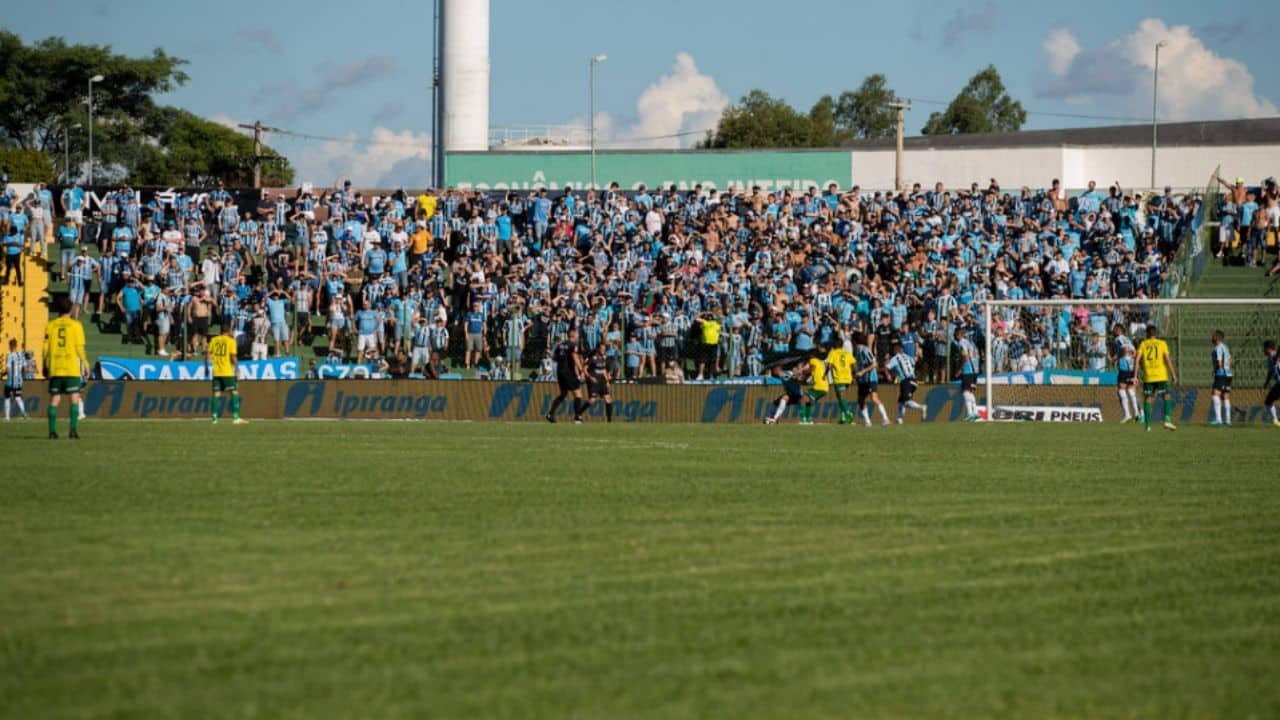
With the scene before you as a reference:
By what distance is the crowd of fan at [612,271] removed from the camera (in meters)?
33.4

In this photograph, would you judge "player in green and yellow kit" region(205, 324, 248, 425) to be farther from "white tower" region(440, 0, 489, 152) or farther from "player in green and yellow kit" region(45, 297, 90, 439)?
"white tower" region(440, 0, 489, 152)

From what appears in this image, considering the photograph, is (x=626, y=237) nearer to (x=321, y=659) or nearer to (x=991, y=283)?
(x=991, y=283)

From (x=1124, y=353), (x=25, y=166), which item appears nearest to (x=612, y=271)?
(x=1124, y=353)

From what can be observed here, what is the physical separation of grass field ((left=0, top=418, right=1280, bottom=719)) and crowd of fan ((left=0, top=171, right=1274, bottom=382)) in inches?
731

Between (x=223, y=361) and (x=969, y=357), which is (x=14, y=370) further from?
(x=969, y=357)

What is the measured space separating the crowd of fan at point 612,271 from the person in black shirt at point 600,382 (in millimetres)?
2036

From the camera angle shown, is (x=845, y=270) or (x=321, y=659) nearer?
(x=321, y=659)

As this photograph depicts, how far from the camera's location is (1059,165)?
188ft

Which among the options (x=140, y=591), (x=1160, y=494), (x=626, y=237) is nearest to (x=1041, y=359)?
(x=626, y=237)

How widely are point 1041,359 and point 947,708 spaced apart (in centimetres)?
2653

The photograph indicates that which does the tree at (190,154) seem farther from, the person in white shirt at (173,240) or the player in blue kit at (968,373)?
the player in blue kit at (968,373)

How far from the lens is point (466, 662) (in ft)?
21.4

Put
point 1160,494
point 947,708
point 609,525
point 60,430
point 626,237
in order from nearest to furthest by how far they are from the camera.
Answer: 1. point 947,708
2. point 609,525
3. point 1160,494
4. point 60,430
5. point 626,237

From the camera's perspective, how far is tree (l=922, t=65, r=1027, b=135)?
4946 inches
